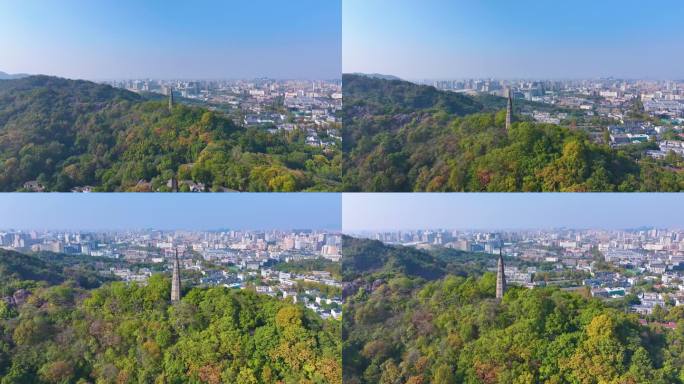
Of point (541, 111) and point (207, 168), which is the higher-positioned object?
point (541, 111)

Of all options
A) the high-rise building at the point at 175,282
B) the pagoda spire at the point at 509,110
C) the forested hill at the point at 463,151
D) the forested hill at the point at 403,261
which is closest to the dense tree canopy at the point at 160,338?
the high-rise building at the point at 175,282

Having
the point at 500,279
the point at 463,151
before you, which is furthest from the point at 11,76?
the point at 500,279

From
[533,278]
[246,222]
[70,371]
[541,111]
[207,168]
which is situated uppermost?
[541,111]

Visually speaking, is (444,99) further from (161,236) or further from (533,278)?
(161,236)

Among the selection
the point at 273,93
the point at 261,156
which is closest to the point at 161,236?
the point at 261,156

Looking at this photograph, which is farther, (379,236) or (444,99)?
(444,99)

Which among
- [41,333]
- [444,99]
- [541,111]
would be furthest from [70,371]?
[541,111]

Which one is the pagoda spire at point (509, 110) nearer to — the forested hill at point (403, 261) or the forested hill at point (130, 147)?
the forested hill at point (403, 261)
